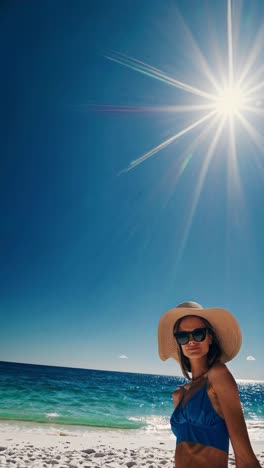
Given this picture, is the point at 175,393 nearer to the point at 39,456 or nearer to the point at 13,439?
the point at 39,456

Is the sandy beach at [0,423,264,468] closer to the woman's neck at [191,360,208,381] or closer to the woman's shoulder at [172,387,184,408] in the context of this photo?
the woman's shoulder at [172,387,184,408]

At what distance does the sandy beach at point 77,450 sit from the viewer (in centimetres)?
703

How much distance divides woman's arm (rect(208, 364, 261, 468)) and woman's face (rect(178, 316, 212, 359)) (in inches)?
18.7

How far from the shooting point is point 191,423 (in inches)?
78.7

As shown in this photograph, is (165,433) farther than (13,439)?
Yes

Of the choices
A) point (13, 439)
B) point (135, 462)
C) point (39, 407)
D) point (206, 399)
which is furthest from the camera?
point (39, 407)

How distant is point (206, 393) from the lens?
1876 mm

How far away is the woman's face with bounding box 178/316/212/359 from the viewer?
2305 millimetres

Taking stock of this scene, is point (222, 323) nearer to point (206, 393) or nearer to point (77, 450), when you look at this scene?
point (206, 393)

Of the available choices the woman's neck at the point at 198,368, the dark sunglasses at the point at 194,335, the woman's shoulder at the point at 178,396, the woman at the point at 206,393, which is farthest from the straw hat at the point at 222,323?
the woman's shoulder at the point at 178,396

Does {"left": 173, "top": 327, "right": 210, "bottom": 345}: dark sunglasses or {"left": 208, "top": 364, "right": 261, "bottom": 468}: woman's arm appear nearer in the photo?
{"left": 208, "top": 364, "right": 261, "bottom": 468}: woman's arm

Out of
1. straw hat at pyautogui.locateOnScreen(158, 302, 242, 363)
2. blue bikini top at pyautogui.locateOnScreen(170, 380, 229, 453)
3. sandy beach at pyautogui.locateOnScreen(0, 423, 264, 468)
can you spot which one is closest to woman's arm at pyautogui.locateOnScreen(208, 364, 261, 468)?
blue bikini top at pyautogui.locateOnScreen(170, 380, 229, 453)

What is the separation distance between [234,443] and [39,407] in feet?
72.8

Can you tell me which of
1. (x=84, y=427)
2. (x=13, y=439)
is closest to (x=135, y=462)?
(x=13, y=439)
